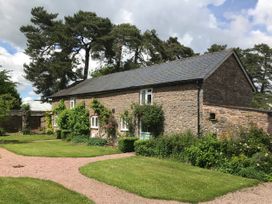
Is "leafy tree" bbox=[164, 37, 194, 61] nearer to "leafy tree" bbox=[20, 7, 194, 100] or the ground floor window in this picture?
"leafy tree" bbox=[20, 7, 194, 100]

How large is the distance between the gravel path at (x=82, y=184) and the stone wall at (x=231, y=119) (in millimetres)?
5946

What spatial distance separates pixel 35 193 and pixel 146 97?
16.2 m

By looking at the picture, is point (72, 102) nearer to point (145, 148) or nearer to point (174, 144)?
point (145, 148)

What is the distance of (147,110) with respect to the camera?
24562 millimetres

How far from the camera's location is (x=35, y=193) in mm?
10617

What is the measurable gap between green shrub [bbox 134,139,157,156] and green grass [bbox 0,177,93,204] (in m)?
9.37

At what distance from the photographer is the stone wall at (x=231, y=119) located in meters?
19.4

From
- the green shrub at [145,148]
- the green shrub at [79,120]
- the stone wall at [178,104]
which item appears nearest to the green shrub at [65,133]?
the green shrub at [79,120]

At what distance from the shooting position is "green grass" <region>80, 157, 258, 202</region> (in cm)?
1169

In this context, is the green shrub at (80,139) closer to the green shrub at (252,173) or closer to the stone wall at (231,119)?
the stone wall at (231,119)

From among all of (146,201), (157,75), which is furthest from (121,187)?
(157,75)

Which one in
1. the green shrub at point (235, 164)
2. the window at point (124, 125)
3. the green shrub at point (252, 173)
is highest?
the window at point (124, 125)

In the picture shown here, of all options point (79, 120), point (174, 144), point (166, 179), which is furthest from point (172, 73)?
point (166, 179)

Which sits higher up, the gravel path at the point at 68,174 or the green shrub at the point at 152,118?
the green shrub at the point at 152,118
